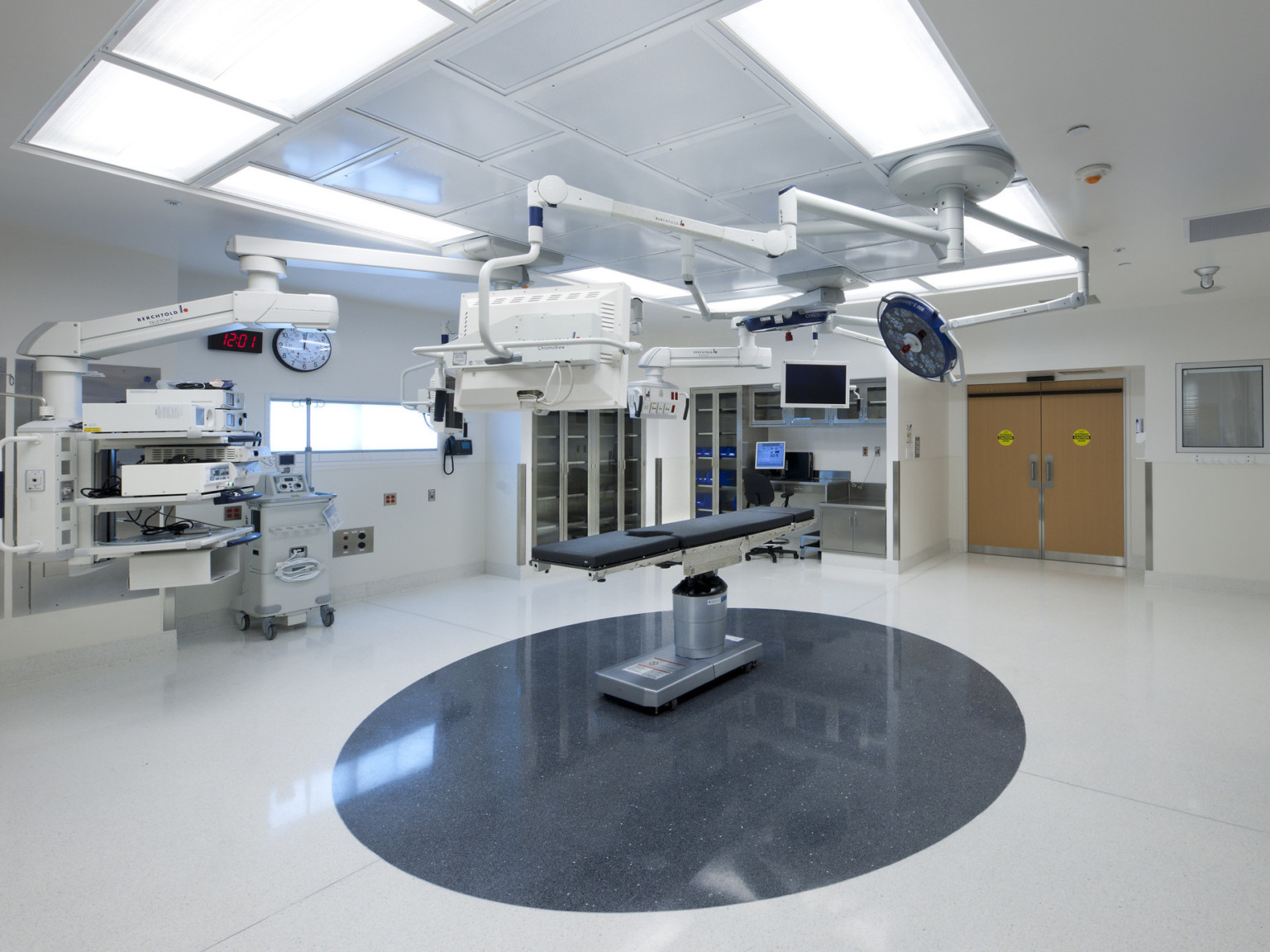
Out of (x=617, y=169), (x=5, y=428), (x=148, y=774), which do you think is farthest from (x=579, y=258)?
(x=148, y=774)

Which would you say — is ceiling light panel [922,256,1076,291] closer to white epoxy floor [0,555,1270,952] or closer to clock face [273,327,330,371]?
white epoxy floor [0,555,1270,952]

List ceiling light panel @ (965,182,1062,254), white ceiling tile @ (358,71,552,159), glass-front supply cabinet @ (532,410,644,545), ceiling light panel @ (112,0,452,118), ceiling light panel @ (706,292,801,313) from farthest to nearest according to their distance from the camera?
glass-front supply cabinet @ (532,410,644,545) → ceiling light panel @ (706,292,801,313) → ceiling light panel @ (965,182,1062,254) → white ceiling tile @ (358,71,552,159) → ceiling light panel @ (112,0,452,118)

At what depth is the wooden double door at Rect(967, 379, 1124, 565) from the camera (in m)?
8.08

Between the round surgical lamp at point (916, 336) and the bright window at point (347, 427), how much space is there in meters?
4.98

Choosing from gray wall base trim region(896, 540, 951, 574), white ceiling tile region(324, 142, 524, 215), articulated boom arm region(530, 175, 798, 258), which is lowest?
gray wall base trim region(896, 540, 951, 574)

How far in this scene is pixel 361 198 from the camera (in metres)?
3.95

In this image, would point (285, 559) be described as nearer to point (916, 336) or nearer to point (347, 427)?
point (347, 427)

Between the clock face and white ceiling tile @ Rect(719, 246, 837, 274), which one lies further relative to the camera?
the clock face

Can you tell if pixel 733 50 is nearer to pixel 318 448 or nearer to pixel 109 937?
pixel 109 937

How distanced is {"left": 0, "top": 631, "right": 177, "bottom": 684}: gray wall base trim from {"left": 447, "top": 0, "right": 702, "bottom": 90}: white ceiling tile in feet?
14.7

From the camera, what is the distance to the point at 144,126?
3102 millimetres

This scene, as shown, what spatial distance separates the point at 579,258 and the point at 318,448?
315cm

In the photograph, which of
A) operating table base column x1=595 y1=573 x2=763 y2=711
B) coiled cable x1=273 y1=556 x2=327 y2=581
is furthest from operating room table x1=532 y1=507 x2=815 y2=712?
coiled cable x1=273 y1=556 x2=327 y2=581

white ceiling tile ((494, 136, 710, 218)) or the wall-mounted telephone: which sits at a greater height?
white ceiling tile ((494, 136, 710, 218))
